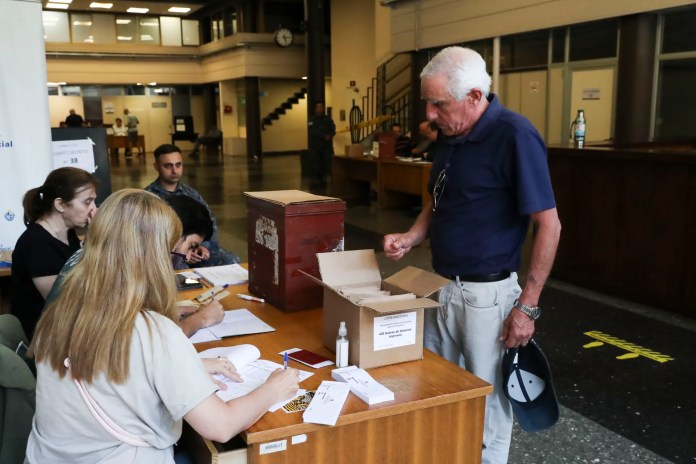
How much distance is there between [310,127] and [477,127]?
37.3ft

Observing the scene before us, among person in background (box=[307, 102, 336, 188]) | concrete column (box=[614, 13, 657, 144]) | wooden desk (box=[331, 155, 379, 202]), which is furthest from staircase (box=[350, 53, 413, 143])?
concrete column (box=[614, 13, 657, 144])

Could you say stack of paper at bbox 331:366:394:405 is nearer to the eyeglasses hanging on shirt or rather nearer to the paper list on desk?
the paper list on desk

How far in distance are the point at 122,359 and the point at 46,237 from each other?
1401mm

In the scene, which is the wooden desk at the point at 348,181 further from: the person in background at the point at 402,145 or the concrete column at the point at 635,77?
the concrete column at the point at 635,77

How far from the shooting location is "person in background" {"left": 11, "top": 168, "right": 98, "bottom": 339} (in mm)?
2494

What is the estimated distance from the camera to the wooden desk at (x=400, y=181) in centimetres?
869

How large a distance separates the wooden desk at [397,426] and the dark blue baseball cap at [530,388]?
37 centimetres

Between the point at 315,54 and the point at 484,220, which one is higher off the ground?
the point at 315,54

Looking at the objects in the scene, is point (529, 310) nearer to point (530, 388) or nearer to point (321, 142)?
point (530, 388)

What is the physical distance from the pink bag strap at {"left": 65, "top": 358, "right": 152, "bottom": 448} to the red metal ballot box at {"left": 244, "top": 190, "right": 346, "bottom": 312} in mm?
929

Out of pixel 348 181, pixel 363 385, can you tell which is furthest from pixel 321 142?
pixel 363 385

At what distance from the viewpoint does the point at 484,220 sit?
83.3 inches

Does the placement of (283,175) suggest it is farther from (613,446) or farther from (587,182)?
(613,446)

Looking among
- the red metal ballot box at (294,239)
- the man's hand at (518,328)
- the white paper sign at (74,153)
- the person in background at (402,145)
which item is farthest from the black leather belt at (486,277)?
the person in background at (402,145)
